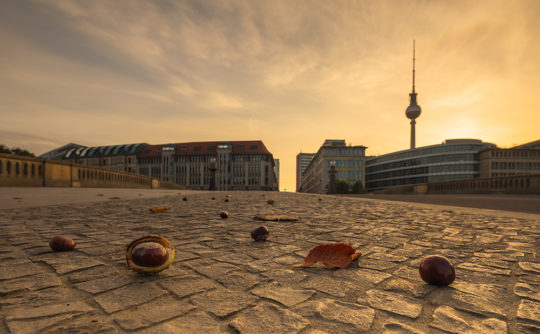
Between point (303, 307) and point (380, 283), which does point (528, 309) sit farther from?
point (303, 307)

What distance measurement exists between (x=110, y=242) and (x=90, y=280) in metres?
1.35

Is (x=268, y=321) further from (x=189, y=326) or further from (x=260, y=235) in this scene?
(x=260, y=235)

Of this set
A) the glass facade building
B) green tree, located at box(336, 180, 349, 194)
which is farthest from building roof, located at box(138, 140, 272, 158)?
the glass facade building

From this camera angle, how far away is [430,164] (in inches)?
3273

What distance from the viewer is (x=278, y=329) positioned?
4.35 feet

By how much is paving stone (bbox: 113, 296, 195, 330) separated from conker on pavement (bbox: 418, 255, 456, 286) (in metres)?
1.64

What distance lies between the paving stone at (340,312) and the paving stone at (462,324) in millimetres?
332

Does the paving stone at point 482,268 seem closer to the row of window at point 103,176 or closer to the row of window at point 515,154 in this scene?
the row of window at point 103,176

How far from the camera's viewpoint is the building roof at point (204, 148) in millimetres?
92438

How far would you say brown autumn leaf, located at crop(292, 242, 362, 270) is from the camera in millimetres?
2275

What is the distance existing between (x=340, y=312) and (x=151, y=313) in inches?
41.2

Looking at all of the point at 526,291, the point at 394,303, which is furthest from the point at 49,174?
the point at 526,291

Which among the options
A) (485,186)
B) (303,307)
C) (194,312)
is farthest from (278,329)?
(485,186)

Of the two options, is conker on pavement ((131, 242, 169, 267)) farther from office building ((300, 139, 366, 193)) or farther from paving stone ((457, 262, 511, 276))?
office building ((300, 139, 366, 193))
